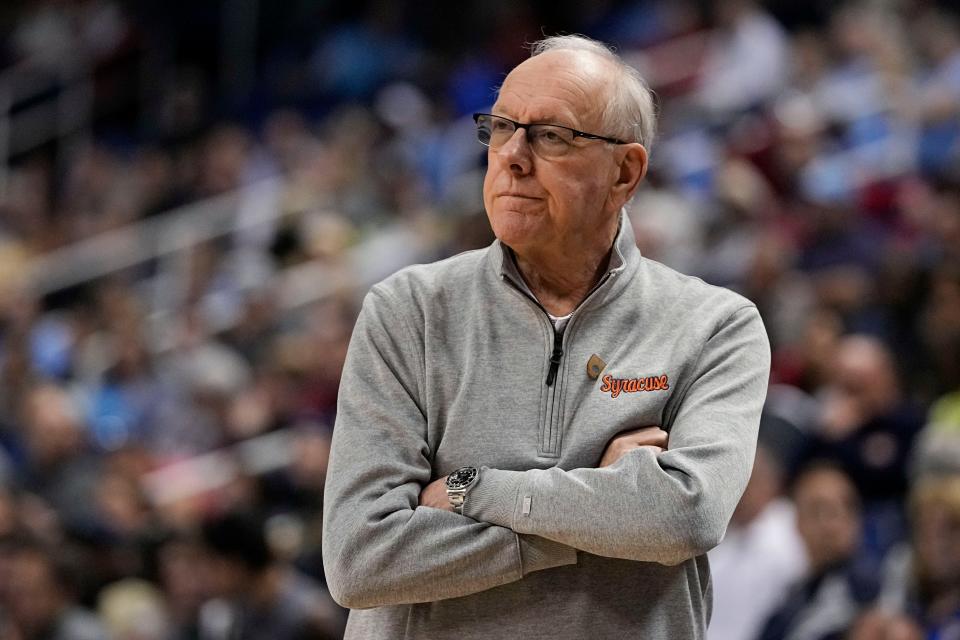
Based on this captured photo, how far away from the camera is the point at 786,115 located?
739 centimetres

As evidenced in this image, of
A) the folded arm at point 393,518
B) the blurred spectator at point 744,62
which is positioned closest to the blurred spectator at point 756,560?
the folded arm at point 393,518

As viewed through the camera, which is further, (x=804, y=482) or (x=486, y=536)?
(x=804, y=482)

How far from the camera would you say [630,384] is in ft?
7.16

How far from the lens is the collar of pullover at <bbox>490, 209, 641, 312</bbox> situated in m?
2.28

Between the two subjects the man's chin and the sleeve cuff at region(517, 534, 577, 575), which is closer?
the sleeve cuff at region(517, 534, 577, 575)

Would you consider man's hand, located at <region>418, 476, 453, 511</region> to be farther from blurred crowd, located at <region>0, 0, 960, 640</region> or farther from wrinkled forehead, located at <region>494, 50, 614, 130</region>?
blurred crowd, located at <region>0, 0, 960, 640</region>

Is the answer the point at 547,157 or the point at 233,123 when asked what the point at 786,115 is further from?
the point at 547,157

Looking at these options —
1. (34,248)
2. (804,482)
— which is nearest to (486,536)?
(804,482)

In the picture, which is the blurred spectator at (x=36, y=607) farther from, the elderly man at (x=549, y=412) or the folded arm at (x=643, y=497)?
the folded arm at (x=643, y=497)

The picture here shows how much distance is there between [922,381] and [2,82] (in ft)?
22.2

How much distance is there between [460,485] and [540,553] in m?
0.15

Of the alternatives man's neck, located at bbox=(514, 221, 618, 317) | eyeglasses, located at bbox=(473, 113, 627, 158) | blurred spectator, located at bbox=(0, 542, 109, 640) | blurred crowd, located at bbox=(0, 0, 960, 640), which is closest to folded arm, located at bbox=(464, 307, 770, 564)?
man's neck, located at bbox=(514, 221, 618, 317)

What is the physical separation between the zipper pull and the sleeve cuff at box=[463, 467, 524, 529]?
0.17 metres

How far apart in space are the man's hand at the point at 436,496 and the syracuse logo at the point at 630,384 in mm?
275
